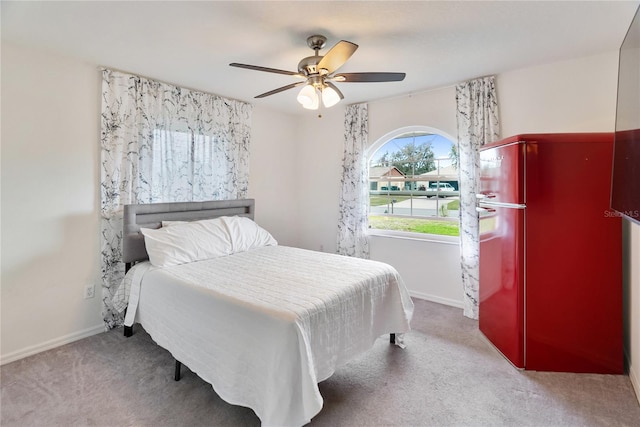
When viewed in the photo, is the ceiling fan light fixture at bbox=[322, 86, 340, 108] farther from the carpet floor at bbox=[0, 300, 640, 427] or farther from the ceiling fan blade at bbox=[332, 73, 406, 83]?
the carpet floor at bbox=[0, 300, 640, 427]

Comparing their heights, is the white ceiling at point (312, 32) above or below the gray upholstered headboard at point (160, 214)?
above

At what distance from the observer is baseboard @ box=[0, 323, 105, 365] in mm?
2377

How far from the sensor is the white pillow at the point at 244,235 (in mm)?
3152

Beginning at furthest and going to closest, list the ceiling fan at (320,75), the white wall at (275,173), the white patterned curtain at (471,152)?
the white wall at (275,173), the white patterned curtain at (471,152), the ceiling fan at (320,75)

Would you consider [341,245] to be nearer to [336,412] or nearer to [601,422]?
[336,412]

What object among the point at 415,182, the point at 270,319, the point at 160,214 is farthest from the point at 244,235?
the point at 415,182

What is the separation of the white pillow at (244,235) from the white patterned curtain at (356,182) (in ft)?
3.84

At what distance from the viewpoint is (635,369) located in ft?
6.74

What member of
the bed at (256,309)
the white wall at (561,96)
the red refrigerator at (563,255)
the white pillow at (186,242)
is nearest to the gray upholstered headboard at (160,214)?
the bed at (256,309)

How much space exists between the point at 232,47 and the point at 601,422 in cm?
352

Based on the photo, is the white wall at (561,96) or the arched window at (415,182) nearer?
the white wall at (561,96)

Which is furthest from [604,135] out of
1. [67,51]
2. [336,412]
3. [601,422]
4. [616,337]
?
[67,51]

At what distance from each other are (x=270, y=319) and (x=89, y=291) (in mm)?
2242

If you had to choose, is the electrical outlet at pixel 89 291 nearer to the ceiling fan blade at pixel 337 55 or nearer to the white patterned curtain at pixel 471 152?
the ceiling fan blade at pixel 337 55
